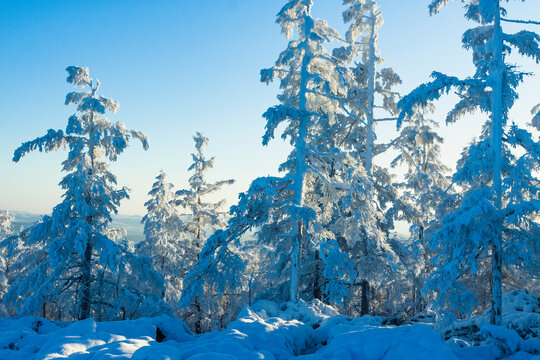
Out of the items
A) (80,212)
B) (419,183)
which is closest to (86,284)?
(80,212)

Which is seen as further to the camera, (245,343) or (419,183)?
(419,183)

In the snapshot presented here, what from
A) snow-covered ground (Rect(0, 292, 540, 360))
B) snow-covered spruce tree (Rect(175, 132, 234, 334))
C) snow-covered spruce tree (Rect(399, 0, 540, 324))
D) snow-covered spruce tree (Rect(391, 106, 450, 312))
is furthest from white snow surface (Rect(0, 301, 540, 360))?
snow-covered spruce tree (Rect(175, 132, 234, 334))

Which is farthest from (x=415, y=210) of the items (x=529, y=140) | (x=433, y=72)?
(x=433, y=72)

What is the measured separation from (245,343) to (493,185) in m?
8.20

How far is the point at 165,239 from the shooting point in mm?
21656

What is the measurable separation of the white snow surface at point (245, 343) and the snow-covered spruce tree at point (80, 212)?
2909mm

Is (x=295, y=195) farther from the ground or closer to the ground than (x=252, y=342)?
farther from the ground

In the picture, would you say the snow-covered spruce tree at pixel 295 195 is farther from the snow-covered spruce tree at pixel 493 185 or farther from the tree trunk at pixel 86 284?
the tree trunk at pixel 86 284

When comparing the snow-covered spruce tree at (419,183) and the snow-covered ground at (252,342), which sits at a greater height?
the snow-covered spruce tree at (419,183)

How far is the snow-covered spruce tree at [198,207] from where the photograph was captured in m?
23.0

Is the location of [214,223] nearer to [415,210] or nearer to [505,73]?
[415,210]

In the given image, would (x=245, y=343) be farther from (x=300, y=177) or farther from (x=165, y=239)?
(x=165, y=239)

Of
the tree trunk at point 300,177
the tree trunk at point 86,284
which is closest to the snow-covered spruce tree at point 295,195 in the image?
the tree trunk at point 300,177

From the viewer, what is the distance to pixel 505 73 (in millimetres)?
9453
